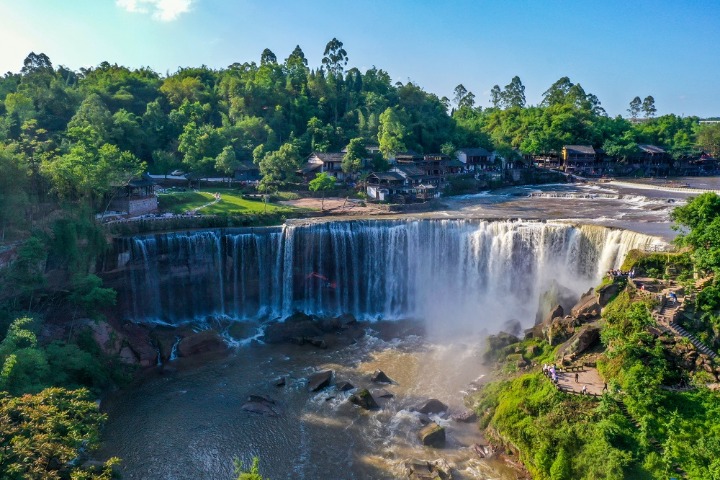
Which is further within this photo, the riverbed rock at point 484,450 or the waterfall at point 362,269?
the waterfall at point 362,269

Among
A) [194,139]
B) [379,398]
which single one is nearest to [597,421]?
[379,398]

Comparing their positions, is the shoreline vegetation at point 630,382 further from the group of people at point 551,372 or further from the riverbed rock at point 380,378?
the riverbed rock at point 380,378

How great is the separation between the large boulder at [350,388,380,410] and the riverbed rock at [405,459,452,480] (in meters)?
4.44

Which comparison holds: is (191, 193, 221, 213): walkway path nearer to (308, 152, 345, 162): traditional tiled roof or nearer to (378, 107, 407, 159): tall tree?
(308, 152, 345, 162): traditional tiled roof

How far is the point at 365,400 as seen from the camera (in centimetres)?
2588

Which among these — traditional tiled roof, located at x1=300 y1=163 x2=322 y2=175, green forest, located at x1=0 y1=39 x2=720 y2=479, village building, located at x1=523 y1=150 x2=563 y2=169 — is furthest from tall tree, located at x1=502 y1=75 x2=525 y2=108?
traditional tiled roof, located at x1=300 y1=163 x2=322 y2=175

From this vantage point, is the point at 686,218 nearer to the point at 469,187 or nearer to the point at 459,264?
the point at 459,264

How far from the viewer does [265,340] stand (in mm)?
33625

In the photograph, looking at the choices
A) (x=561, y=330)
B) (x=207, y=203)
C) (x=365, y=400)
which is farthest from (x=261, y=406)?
(x=207, y=203)

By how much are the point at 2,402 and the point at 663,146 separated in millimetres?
99331

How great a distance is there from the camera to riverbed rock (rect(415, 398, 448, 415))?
83.2ft

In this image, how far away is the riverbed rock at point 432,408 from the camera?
83.2 ft

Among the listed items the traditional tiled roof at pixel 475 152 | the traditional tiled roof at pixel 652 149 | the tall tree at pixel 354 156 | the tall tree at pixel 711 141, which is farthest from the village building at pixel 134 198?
the tall tree at pixel 711 141

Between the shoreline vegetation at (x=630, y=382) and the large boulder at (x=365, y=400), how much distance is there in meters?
4.92
